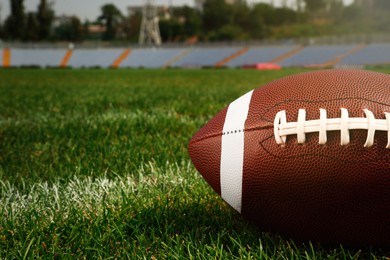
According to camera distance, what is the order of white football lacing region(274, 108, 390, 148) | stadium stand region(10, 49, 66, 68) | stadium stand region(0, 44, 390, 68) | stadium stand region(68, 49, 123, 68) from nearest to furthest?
white football lacing region(274, 108, 390, 148)
stadium stand region(0, 44, 390, 68)
stadium stand region(68, 49, 123, 68)
stadium stand region(10, 49, 66, 68)

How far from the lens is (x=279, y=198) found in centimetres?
135

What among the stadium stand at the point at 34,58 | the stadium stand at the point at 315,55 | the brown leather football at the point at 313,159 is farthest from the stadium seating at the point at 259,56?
the brown leather football at the point at 313,159

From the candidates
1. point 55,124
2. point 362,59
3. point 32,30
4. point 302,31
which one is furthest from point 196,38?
point 55,124

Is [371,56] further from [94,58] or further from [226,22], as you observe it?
[226,22]

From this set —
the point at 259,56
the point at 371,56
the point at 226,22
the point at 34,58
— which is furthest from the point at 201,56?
the point at 226,22

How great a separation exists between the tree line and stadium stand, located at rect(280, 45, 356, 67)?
22143 mm

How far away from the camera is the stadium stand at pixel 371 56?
30.7 meters

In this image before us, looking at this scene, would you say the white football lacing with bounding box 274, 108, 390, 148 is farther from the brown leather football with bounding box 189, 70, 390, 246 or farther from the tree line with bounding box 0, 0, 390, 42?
the tree line with bounding box 0, 0, 390, 42

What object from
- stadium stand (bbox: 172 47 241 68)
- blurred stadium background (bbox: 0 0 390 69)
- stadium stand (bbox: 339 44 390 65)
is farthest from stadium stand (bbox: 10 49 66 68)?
stadium stand (bbox: 339 44 390 65)

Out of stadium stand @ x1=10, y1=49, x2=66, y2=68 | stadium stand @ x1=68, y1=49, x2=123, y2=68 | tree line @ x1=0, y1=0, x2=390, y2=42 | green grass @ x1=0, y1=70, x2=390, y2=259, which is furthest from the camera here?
tree line @ x1=0, y1=0, x2=390, y2=42

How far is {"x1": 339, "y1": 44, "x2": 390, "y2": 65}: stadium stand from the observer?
30688 mm

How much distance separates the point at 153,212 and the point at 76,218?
246 millimetres

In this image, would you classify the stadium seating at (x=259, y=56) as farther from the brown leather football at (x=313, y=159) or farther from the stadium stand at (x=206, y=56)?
the brown leather football at (x=313, y=159)

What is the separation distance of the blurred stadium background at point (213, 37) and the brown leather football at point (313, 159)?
1092 inches
